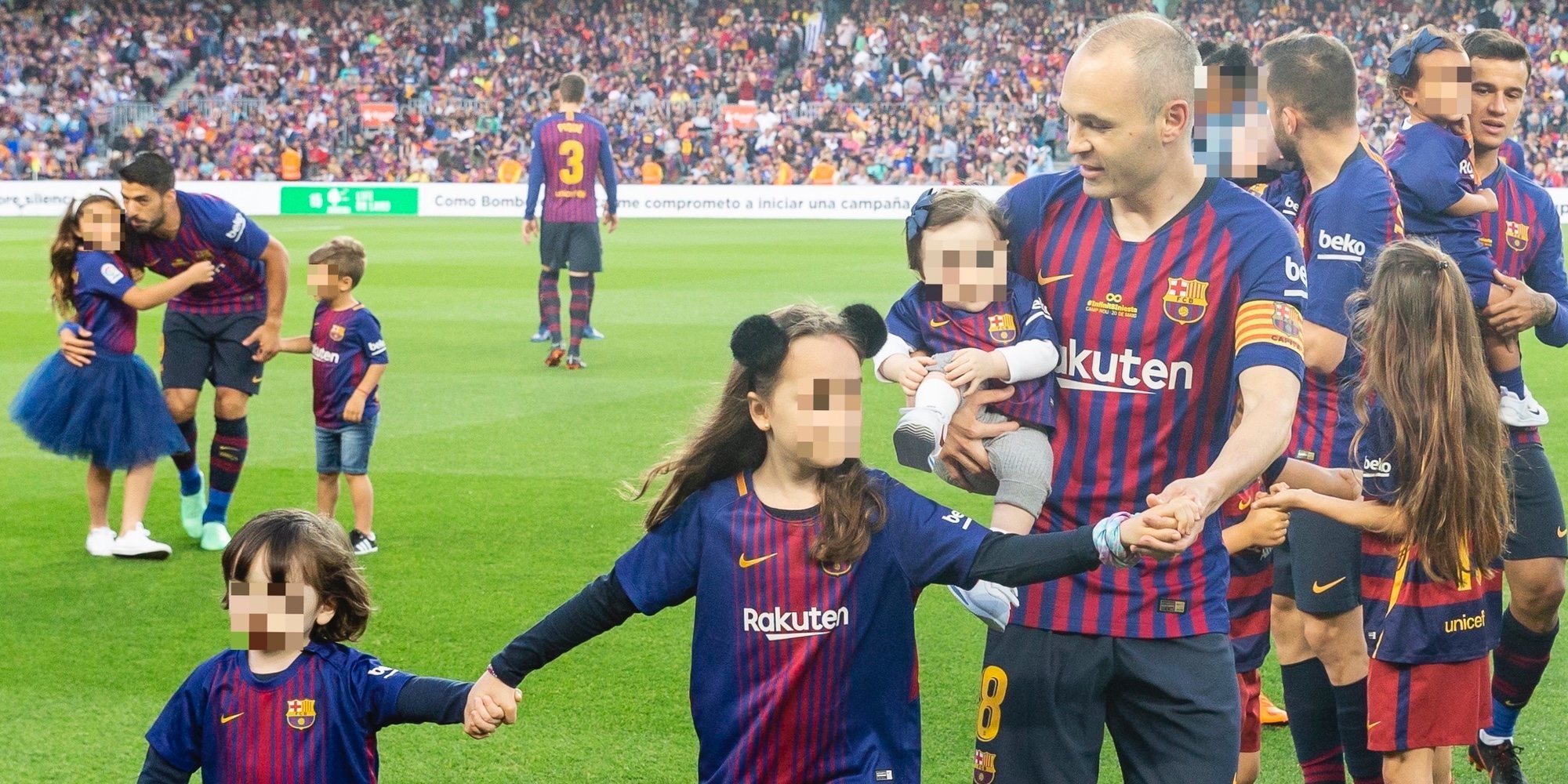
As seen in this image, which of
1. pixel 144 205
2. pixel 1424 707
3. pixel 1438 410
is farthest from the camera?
pixel 144 205

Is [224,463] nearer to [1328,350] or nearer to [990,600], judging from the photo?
[1328,350]

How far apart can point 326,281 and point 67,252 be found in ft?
4.10

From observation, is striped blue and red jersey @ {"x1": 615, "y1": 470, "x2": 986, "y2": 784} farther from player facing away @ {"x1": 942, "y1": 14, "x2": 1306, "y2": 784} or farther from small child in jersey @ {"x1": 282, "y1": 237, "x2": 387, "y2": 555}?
small child in jersey @ {"x1": 282, "y1": 237, "x2": 387, "y2": 555}

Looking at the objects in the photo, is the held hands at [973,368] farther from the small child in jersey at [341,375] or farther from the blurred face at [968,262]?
the small child in jersey at [341,375]

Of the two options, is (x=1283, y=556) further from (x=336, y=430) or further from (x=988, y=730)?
(x=336, y=430)

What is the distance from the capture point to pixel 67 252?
25.0 feet

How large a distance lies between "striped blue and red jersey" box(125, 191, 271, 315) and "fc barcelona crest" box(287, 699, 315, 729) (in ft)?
16.2

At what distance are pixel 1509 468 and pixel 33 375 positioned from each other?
659cm

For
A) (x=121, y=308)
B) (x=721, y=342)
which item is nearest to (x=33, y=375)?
(x=121, y=308)

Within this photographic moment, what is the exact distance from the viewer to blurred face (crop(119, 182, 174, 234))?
24.7ft

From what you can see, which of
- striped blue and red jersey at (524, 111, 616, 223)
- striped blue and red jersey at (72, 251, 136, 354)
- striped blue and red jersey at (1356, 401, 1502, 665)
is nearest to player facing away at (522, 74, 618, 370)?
striped blue and red jersey at (524, 111, 616, 223)

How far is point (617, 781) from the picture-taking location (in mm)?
4812

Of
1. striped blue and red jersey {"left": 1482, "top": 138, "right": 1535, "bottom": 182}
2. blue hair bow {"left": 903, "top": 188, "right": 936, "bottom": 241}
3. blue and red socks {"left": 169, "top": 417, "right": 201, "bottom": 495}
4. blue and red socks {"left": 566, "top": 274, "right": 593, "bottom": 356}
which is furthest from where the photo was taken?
blue and red socks {"left": 566, "top": 274, "right": 593, "bottom": 356}

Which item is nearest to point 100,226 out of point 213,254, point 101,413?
point 213,254
